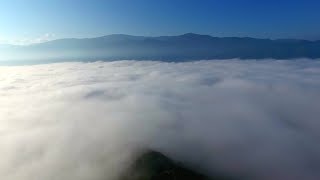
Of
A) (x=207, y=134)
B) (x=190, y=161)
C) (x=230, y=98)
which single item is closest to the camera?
(x=190, y=161)

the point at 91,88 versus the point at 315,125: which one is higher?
the point at 91,88

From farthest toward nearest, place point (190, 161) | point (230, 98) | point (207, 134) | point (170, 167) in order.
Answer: point (230, 98), point (207, 134), point (190, 161), point (170, 167)

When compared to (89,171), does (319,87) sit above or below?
above

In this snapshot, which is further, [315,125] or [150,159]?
[315,125]

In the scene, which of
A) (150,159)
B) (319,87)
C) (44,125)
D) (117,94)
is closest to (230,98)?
(319,87)

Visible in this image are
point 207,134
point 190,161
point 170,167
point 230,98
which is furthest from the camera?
point 230,98

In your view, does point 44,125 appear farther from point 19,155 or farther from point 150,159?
point 150,159

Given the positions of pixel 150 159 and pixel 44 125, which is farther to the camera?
pixel 44 125

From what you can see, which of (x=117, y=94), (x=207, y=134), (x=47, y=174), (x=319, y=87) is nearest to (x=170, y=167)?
(x=47, y=174)

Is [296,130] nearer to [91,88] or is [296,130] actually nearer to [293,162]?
[293,162]
